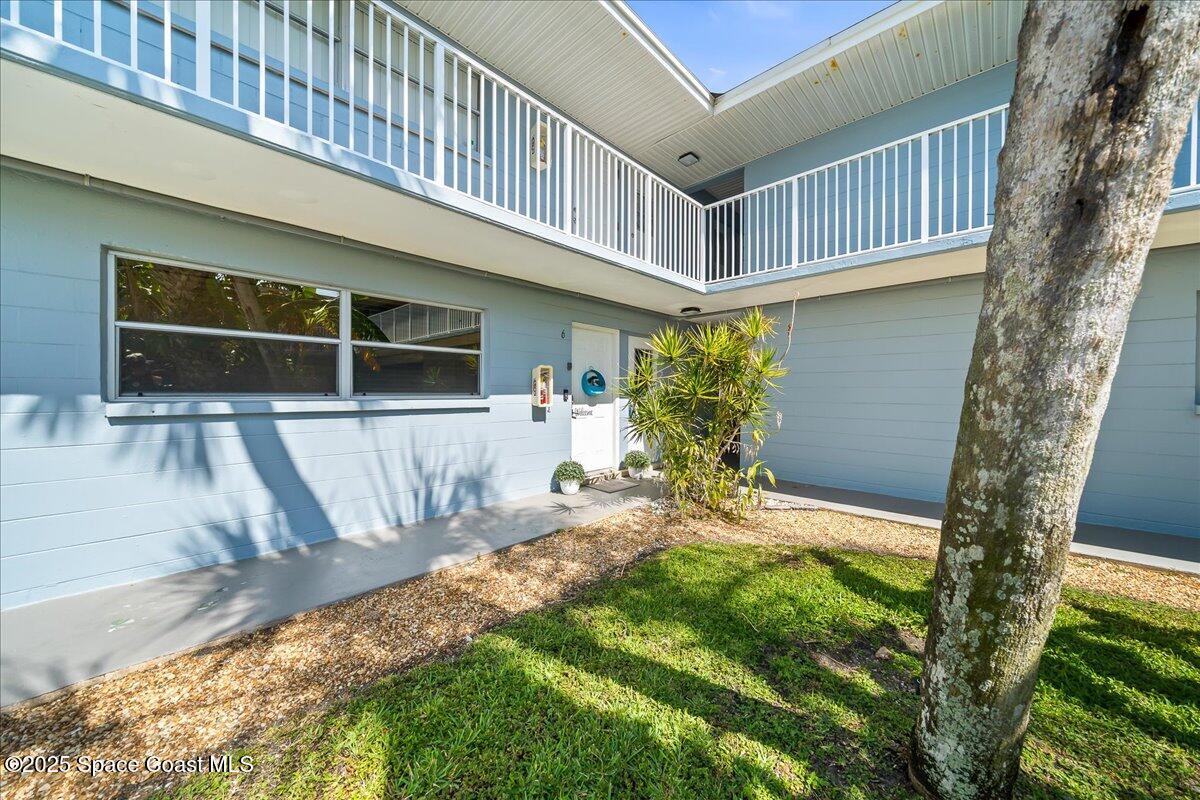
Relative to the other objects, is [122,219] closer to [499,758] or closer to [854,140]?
[499,758]

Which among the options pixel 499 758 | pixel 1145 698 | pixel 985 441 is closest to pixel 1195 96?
pixel 985 441

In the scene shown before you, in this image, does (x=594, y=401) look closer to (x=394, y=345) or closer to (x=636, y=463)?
(x=636, y=463)

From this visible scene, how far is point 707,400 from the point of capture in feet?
16.2

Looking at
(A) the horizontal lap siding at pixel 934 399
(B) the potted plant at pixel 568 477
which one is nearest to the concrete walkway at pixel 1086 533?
(A) the horizontal lap siding at pixel 934 399

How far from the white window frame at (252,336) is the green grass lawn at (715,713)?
2.82 metres

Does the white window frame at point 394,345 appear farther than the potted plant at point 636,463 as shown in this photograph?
No

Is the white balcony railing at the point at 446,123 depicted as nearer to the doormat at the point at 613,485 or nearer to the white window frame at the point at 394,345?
the white window frame at the point at 394,345

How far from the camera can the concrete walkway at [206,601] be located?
2.35 metres

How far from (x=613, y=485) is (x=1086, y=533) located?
5.22 m

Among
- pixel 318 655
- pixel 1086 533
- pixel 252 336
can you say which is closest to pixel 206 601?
pixel 318 655

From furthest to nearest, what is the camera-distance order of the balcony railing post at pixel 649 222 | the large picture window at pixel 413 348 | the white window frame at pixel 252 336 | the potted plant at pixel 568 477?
1. the potted plant at pixel 568 477
2. the balcony railing post at pixel 649 222
3. the large picture window at pixel 413 348
4. the white window frame at pixel 252 336

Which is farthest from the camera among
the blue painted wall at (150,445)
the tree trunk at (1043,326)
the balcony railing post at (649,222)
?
the balcony railing post at (649,222)

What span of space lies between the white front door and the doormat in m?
0.29

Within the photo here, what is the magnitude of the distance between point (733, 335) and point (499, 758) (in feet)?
13.6
